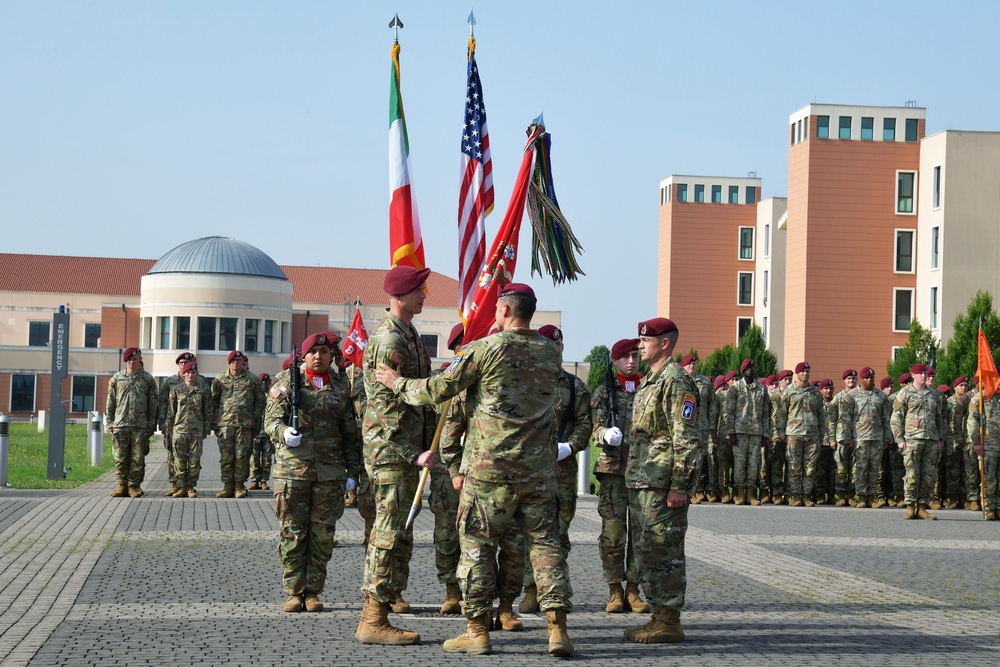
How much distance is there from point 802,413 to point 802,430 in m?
0.27

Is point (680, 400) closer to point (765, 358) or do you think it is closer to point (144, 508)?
point (144, 508)

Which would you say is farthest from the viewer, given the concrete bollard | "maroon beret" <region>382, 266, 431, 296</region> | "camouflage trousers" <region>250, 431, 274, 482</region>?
the concrete bollard

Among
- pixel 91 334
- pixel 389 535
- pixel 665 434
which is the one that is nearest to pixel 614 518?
pixel 665 434

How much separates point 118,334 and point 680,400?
80.2 metres

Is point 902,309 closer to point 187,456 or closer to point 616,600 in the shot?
point 187,456

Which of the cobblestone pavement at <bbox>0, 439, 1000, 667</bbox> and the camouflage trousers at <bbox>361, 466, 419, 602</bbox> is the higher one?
the camouflage trousers at <bbox>361, 466, 419, 602</bbox>

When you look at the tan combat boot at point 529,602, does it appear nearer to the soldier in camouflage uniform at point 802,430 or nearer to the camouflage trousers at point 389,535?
the camouflage trousers at point 389,535

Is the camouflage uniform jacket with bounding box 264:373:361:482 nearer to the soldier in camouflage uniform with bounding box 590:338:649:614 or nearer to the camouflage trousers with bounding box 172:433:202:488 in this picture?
the soldier in camouflage uniform with bounding box 590:338:649:614

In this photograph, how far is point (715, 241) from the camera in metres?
86.0

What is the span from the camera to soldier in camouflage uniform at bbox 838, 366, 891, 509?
20.3m

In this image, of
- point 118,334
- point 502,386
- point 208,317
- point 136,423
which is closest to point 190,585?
point 502,386

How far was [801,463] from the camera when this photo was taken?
20.6m

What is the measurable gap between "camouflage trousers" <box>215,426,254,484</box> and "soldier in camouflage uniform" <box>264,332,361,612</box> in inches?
401

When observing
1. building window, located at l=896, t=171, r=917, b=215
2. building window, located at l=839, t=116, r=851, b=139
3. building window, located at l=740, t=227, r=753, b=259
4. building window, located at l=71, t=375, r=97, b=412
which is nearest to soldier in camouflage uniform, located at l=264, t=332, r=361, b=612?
building window, located at l=839, t=116, r=851, b=139
